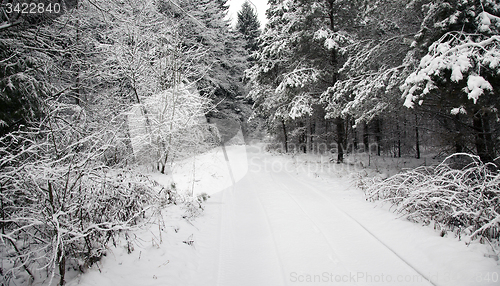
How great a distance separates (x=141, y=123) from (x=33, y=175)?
5.74 metres

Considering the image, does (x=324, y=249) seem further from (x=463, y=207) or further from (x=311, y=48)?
(x=311, y=48)

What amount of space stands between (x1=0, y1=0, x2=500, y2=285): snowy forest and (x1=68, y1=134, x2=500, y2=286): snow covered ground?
1.40 ft

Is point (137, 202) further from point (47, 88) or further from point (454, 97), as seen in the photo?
point (454, 97)

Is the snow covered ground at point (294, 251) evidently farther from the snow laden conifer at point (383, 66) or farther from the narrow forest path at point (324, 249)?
the snow laden conifer at point (383, 66)

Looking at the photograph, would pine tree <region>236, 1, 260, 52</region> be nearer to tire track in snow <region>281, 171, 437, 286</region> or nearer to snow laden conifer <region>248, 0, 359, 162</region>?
snow laden conifer <region>248, 0, 359, 162</region>

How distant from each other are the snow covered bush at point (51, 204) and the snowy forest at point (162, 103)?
0.03 meters

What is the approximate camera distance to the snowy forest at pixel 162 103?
2.84 m

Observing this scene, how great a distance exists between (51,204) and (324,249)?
4.15 meters

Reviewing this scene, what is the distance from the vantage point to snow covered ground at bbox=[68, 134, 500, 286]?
310 cm

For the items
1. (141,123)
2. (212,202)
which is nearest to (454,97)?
(212,202)

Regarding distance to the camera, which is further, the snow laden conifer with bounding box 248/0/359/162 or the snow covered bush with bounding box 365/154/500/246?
the snow laden conifer with bounding box 248/0/359/162

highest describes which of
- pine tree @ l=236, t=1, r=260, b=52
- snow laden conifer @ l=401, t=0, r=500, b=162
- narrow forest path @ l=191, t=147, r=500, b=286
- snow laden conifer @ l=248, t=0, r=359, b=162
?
pine tree @ l=236, t=1, r=260, b=52

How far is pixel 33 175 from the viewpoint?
7.84ft

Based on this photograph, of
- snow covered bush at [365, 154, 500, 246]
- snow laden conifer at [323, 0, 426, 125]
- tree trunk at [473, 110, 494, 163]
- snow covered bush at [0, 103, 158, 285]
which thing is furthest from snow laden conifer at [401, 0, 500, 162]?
snow covered bush at [0, 103, 158, 285]
